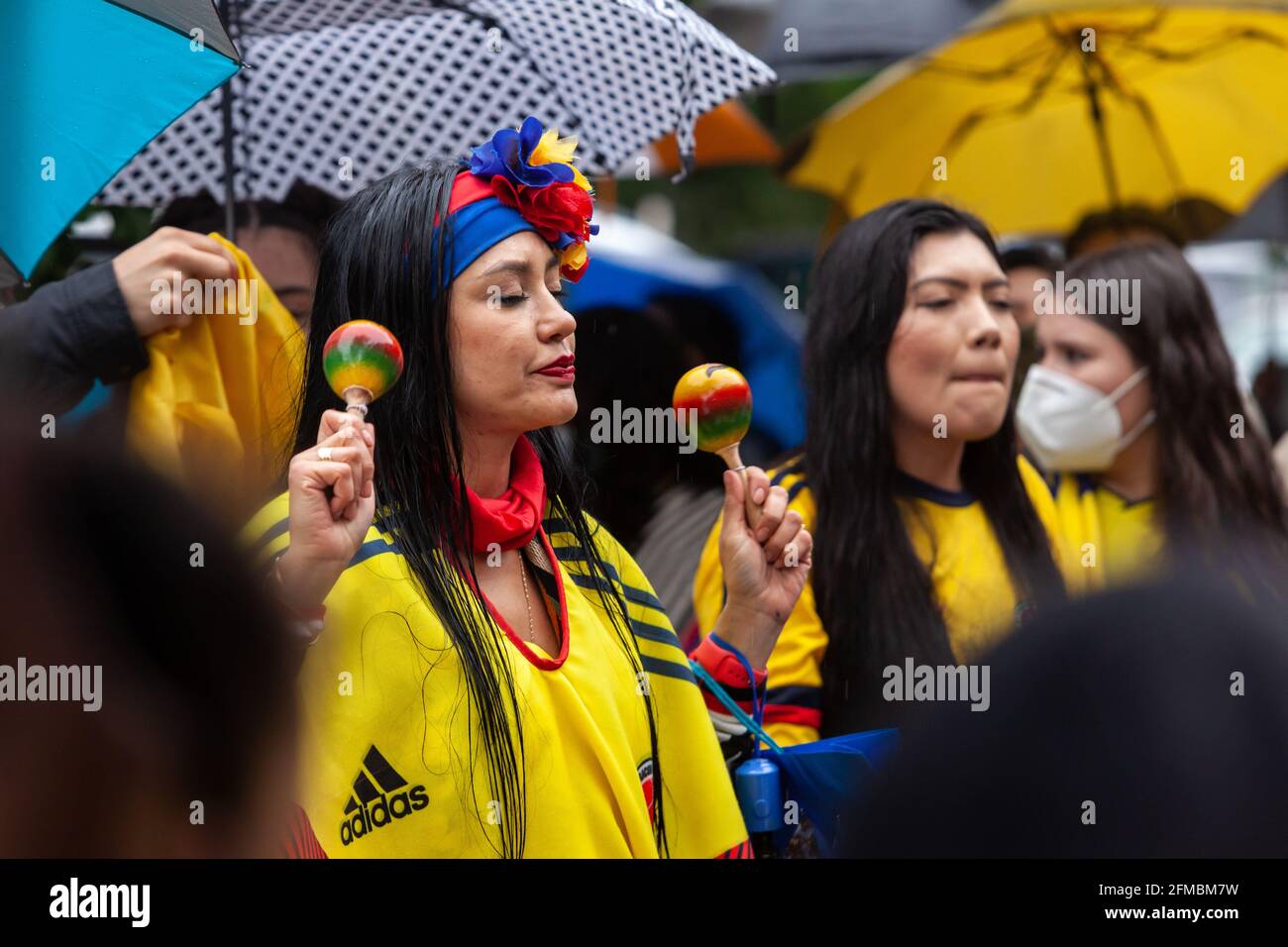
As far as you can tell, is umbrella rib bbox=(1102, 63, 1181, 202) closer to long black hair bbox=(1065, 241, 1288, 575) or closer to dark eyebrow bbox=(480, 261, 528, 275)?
long black hair bbox=(1065, 241, 1288, 575)

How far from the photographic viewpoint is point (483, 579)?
8.46ft

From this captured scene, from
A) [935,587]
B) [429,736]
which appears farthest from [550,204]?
[935,587]

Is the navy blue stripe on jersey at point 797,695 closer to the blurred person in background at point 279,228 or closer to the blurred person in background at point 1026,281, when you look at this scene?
the blurred person in background at point 279,228

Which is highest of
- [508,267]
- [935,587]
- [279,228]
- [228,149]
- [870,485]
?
[228,149]

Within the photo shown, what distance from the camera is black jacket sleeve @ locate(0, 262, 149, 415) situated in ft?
10.0

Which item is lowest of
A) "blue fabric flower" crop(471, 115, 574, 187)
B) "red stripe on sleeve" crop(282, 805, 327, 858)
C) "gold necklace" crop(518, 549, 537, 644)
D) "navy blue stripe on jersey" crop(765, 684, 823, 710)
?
"red stripe on sleeve" crop(282, 805, 327, 858)

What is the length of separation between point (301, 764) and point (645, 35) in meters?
2.63

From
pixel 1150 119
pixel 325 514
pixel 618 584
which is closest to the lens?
pixel 325 514

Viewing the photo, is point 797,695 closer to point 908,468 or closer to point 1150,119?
point 908,468

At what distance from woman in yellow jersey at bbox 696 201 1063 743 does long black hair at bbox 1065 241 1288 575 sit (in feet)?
1.82

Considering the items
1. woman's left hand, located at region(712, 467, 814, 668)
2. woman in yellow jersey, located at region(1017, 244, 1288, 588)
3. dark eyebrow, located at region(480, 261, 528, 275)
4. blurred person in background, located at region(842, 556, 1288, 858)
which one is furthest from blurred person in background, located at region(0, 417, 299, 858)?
woman in yellow jersey, located at region(1017, 244, 1288, 588)

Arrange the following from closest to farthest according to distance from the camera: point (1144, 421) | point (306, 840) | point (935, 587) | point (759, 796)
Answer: point (306, 840) → point (759, 796) → point (935, 587) → point (1144, 421)

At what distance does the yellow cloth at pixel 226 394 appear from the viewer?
313cm

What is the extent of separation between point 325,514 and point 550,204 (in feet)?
2.53
